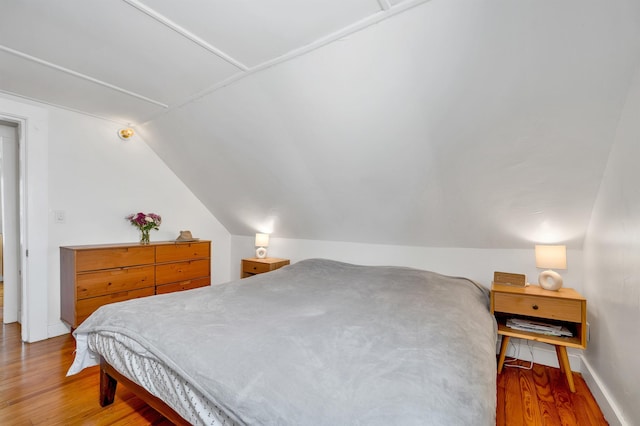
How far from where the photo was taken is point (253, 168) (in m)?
Answer: 2.91

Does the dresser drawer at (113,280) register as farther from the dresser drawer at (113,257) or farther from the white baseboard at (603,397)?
the white baseboard at (603,397)

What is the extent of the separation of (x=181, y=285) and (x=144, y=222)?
2.67ft

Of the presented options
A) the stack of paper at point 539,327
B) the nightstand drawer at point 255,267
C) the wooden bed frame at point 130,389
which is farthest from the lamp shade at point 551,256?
the nightstand drawer at point 255,267

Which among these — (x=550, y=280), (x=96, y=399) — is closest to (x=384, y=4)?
(x=550, y=280)

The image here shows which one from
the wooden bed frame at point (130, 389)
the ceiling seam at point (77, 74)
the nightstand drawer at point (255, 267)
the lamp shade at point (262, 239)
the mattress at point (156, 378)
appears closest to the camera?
the mattress at point (156, 378)

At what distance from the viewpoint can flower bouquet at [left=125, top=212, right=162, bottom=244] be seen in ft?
10.6

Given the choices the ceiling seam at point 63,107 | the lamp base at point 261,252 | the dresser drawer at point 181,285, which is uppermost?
the ceiling seam at point 63,107

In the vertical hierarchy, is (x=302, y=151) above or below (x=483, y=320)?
above

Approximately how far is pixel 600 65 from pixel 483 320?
55.1 inches

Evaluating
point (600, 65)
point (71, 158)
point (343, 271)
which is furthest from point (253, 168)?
point (600, 65)

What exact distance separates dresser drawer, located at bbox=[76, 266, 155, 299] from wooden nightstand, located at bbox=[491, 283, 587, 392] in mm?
3149

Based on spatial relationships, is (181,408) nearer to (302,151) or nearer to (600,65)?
(302,151)

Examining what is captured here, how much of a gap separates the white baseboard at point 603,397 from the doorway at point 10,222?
15.7 feet

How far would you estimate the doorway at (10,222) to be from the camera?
3018 mm
